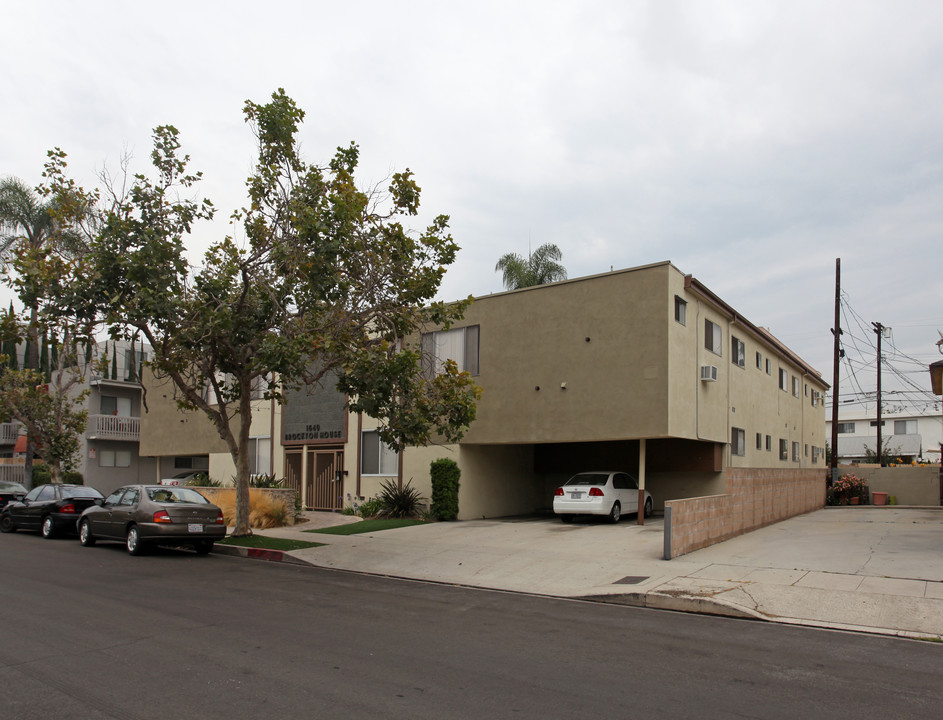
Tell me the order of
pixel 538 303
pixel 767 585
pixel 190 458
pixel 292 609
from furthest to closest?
pixel 190 458
pixel 538 303
pixel 767 585
pixel 292 609

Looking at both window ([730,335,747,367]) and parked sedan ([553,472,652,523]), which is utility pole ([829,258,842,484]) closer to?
window ([730,335,747,367])

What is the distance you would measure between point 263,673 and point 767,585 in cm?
769

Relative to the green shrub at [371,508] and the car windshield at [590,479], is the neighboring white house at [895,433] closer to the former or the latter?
the car windshield at [590,479]

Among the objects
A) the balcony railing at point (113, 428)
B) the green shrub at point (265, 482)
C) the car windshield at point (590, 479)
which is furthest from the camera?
the balcony railing at point (113, 428)

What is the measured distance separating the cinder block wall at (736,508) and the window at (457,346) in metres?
8.09

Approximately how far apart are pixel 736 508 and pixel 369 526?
923 cm

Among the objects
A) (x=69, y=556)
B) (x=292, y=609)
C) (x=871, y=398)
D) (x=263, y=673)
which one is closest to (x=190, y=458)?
(x=69, y=556)

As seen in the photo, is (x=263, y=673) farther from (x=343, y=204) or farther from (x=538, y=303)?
(x=538, y=303)

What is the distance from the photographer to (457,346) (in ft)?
73.5

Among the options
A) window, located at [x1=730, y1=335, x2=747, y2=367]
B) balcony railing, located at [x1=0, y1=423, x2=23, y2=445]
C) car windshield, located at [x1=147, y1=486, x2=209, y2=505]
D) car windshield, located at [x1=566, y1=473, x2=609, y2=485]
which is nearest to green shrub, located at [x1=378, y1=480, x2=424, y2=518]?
car windshield, located at [x1=566, y1=473, x2=609, y2=485]

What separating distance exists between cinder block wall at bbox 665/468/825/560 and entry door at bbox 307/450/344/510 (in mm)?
12579

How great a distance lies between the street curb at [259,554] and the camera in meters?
15.2

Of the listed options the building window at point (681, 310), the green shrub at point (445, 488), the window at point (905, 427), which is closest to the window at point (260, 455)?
the green shrub at point (445, 488)

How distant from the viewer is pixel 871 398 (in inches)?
2640
